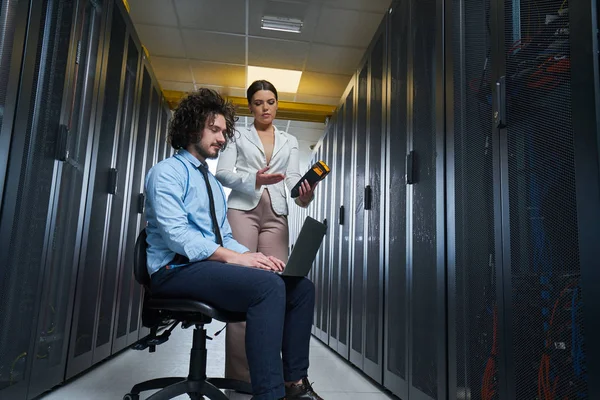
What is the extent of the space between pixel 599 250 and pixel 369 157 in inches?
87.5

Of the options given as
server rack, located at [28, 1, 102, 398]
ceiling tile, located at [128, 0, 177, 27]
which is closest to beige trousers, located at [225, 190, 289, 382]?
server rack, located at [28, 1, 102, 398]

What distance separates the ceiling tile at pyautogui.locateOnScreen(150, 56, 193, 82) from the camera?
210 inches

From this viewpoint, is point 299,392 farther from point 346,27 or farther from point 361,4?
point 346,27

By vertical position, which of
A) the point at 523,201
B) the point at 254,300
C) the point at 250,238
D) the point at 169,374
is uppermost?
the point at 523,201

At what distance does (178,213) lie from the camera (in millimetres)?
1638

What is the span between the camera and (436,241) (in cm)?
189

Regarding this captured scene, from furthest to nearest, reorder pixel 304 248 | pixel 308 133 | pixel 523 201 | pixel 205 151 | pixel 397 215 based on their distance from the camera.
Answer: pixel 308 133
pixel 397 215
pixel 205 151
pixel 304 248
pixel 523 201

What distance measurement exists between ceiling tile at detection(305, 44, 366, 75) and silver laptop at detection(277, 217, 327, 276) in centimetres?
362

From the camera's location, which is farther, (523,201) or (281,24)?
(281,24)

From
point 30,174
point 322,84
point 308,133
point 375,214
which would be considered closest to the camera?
point 30,174

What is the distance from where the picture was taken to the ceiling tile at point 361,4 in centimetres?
403

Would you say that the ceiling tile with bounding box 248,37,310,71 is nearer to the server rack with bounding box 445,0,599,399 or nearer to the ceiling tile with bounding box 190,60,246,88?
the ceiling tile with bounding box 190,60,246,88

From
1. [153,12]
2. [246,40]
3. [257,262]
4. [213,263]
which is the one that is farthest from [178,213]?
[246,40]

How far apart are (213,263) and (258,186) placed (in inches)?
28.5
